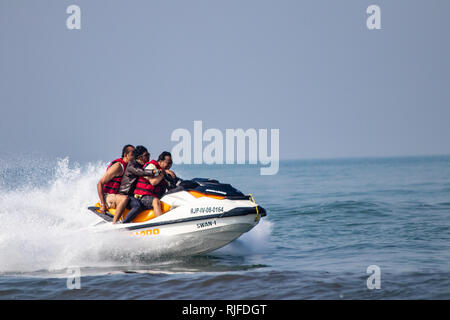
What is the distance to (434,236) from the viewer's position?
1052 cm

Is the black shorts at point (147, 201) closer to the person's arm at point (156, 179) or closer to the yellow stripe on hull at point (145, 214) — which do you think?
the yellow stripe on hull at point (145, 214)

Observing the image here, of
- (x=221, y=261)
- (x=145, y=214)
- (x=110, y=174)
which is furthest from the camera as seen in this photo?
(x=221, y=261)

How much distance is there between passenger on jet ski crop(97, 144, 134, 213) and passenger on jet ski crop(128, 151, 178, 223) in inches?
11.2

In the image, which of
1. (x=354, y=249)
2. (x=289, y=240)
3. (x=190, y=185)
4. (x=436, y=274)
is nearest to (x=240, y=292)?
(x=190, y=185)

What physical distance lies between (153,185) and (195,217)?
892mm

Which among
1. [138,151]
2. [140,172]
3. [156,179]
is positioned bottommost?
[156,179]

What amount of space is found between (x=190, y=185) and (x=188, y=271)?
1.46m

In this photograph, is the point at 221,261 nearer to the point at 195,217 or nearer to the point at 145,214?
the point at 195,217

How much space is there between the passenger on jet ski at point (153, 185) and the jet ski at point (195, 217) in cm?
14

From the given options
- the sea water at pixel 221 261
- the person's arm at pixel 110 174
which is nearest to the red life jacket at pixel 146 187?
the person's arm at pixel 110 174

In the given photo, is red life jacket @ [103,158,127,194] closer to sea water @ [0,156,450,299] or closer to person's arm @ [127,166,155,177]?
person's arm @ [127,166,155,177]

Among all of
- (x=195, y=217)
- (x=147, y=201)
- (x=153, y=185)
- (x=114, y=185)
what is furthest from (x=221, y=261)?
(x=114, y=185)

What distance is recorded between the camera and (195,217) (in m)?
8.28
